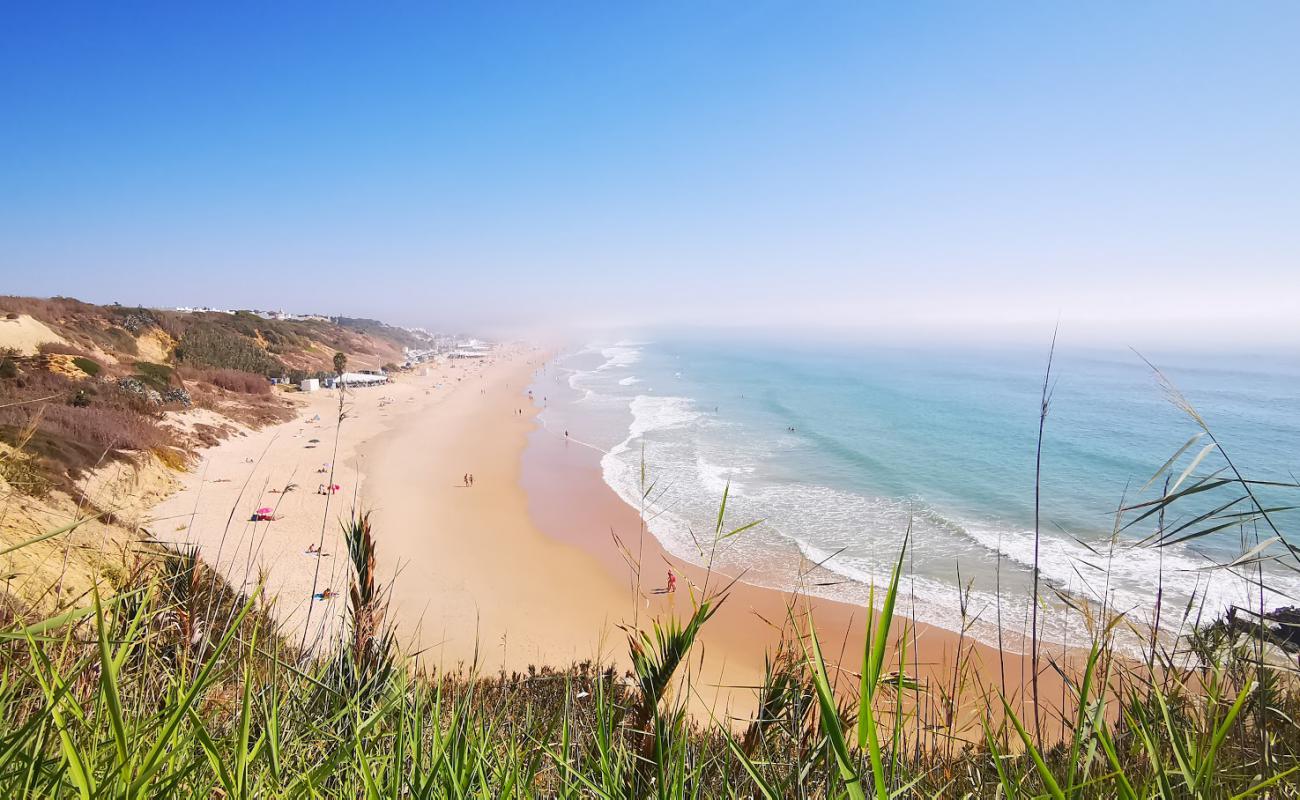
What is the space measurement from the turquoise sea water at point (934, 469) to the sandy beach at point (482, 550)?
150 centimetres

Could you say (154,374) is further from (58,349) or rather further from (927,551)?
(927,551)

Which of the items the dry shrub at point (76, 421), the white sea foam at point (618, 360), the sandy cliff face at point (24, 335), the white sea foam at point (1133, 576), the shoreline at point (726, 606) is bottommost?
the shoreline at point (726, 606)

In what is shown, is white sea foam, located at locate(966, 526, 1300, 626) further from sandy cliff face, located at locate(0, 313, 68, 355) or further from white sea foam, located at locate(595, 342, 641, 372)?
white sea foam, located at locate(595, 342, 641, 372)

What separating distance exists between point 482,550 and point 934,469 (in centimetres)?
2083

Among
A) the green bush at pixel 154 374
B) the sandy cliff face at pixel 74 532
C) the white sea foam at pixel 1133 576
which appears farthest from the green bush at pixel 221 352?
the white sea foam at pixel 1133 576

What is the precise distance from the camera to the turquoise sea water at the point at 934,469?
1500 cm

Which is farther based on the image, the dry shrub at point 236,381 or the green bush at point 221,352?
the green bush at point 221,352

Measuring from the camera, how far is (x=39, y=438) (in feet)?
42.7

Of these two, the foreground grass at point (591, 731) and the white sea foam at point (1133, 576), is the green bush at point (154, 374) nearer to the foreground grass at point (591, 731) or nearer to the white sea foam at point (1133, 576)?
the foreground grass at point (591, 731)

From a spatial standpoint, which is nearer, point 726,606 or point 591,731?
point 591,731

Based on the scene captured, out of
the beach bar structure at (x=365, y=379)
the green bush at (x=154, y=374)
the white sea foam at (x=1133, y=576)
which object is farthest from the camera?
the beach bar structure at (x=365, y=379)

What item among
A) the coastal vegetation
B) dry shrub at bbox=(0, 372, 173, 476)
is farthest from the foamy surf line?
dry shrub at bbox=(0, 372, 173, 476)

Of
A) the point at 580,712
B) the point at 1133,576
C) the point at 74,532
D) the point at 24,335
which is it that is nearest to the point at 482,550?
the point at 74,532

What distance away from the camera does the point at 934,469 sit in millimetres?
26062
